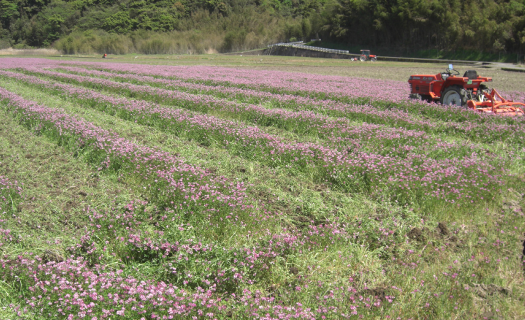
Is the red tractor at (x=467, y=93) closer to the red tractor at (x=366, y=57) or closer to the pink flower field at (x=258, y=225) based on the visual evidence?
the pink flower field at (x=258, y=225)

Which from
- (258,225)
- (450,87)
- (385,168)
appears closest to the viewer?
(258,225)

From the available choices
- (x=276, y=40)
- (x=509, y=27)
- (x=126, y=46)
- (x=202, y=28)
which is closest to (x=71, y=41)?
(x=126, y=46)

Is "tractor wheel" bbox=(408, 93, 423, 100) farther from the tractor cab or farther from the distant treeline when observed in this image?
the distant treeline

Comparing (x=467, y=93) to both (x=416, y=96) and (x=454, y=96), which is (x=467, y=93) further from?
(x=416, y=96)

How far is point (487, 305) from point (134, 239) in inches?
166

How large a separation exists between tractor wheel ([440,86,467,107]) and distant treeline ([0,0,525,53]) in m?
49.6

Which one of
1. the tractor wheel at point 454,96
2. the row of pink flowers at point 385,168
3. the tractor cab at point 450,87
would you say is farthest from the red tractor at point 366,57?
the row of pink flowers at point 385,168

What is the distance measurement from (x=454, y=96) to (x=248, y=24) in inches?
4474

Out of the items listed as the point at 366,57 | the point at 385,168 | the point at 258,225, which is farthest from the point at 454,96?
the point at 366,57

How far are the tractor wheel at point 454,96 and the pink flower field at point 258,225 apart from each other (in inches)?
139

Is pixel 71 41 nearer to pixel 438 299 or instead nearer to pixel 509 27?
pixel 509 27

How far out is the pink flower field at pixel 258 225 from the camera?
3.80 metres

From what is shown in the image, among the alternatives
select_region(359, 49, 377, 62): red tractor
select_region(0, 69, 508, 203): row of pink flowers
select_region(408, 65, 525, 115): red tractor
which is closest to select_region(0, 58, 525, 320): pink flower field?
select_region(0, 69, 508, 203): row of pink flowers

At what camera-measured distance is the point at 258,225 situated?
537 cm
